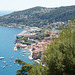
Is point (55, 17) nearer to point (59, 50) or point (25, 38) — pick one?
point (25, 38)

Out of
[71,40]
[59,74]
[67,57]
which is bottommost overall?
[59,74]

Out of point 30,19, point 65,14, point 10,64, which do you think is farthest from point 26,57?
point 30,19

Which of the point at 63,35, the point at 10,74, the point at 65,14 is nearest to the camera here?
the point at 63,35

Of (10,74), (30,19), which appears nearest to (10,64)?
(10,74)

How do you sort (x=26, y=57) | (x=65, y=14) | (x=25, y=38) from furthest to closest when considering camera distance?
(x=65, y=14) < (x=25, y=38) < (x=26, y=57)

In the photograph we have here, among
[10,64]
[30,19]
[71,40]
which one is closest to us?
[71,40]

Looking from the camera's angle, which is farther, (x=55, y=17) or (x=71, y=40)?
(x=55, y=17)

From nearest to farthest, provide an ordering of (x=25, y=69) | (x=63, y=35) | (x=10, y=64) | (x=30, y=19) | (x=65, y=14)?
(x=63, y=35) < (x=25, y=69) < (x=10, y=64) < (x=65, y=14) < (x=30, y=19)

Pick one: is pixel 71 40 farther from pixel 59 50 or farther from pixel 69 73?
pixel 69 73

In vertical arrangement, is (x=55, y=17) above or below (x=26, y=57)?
above
